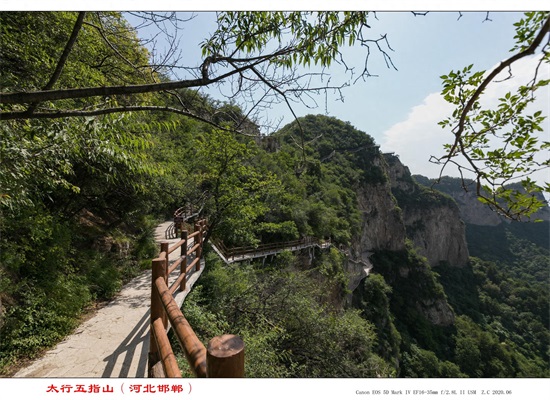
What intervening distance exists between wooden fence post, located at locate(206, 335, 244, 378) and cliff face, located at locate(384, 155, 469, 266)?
60.5 meters

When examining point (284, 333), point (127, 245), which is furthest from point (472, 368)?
point (127, 245)

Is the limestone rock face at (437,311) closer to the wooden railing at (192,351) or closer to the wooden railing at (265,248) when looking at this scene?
the wooden railing at (265,248)

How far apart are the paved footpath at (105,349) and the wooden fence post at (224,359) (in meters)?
2.56

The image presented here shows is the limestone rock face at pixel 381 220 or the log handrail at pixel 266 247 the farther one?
the limestone rock face at pixel 381 220

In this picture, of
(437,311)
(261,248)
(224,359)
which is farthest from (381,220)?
(224,359)

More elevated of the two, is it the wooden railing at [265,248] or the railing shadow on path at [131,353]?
the railing shadow on path at [131,353]

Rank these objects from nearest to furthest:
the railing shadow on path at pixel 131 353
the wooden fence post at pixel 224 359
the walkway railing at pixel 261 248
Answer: the wooden fence post at pixel 224 359 < the railing shadow on path at pixel 131 353 < the walkway railing at pixel 261 248

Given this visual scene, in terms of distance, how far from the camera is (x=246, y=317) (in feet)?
19.7

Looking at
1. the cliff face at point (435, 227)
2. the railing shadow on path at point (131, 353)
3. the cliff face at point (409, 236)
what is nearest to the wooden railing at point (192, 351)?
the railing shadow on path at point (131, 353)

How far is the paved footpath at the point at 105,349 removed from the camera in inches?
114

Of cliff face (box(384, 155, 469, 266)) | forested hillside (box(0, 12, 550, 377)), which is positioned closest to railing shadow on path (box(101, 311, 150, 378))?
forested hillside (box(0, 12, 550, 377))

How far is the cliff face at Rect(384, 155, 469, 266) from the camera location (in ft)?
179

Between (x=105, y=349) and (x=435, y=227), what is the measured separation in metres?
64.3

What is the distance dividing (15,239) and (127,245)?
3408mm
